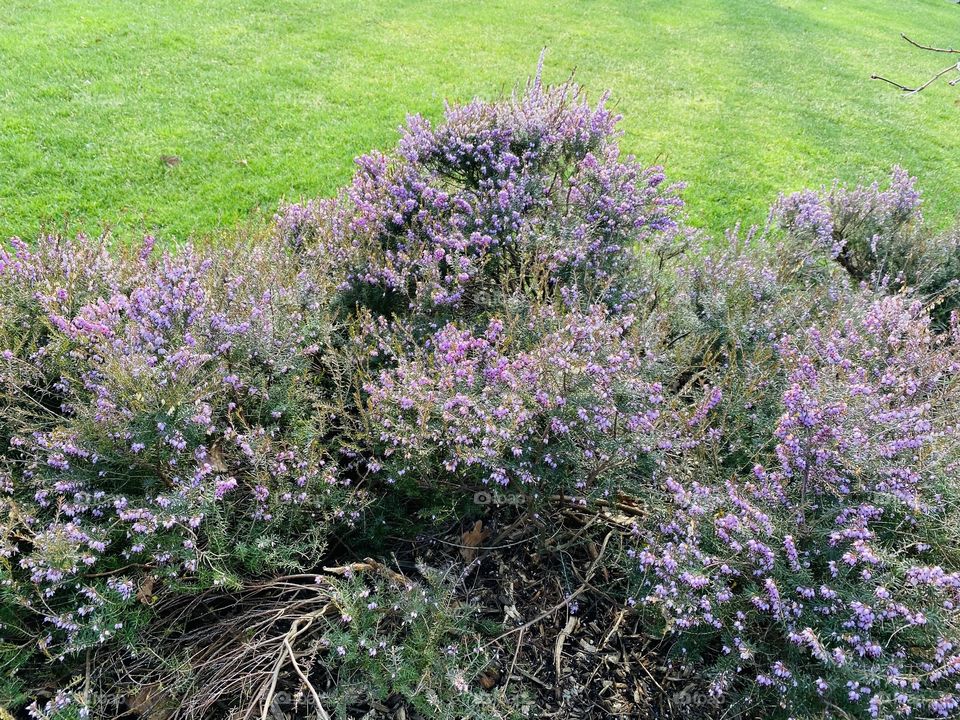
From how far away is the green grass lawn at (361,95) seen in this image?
600 cm

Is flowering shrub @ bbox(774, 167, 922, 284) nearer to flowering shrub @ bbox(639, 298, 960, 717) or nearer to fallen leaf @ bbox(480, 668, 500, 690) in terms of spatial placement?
flowering shrub @ bbox(639, 298, 960, 717)

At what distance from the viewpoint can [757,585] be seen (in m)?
2.21

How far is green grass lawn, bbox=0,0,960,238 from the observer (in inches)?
236

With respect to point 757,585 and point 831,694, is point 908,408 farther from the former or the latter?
point 831,694

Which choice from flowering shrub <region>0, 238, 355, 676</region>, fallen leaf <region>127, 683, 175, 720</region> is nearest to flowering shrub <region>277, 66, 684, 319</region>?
flowering shrub <region>0, 238, 355, 676</region>

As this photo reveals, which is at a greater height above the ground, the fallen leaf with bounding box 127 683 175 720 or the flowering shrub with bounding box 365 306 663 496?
the flowering shrub with bounding box 365 306 663 496

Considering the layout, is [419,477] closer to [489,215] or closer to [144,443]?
[144,443]

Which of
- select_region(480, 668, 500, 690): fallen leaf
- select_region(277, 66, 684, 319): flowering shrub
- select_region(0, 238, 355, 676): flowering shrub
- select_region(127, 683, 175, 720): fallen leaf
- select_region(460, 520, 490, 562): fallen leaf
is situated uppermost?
select_region(277, 66, 684, 319): flowering shrub

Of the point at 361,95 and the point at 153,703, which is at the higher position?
the point at 361,95

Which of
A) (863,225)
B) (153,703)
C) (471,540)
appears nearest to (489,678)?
(471,540)

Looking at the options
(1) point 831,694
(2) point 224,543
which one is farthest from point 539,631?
(2) point 224,543

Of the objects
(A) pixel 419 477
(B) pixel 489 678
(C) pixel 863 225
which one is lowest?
(B) pixel 489 678

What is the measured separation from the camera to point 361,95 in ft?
26.0

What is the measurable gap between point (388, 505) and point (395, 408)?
1.56 ft
